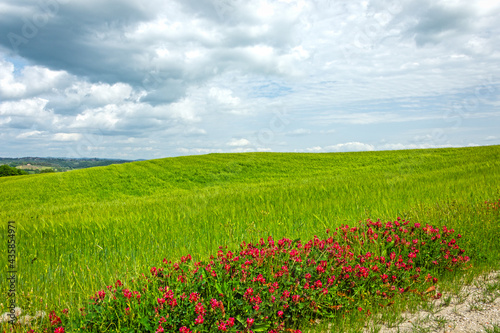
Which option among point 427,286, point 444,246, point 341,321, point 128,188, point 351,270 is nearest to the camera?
point 341,321

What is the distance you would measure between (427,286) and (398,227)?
45.9 inches

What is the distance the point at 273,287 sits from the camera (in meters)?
3.37

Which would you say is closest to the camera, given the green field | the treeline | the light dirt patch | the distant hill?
the light dirt patch

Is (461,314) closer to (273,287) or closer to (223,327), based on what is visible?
(273,287)

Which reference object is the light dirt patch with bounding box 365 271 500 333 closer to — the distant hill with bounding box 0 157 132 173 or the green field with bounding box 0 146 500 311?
the green field with bounding box 0 146 500 311

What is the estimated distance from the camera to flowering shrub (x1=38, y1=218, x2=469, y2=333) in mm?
3033

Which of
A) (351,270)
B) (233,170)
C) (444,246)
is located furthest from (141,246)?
(233,170)

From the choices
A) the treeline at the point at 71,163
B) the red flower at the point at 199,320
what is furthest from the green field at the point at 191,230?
the treeline at the point at 71,163

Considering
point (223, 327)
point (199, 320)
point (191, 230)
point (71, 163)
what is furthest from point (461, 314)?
point (71, 163)

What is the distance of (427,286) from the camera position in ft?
14.3

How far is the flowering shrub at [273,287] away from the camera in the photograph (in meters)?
3.03

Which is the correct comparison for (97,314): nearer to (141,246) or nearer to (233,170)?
(141,246)

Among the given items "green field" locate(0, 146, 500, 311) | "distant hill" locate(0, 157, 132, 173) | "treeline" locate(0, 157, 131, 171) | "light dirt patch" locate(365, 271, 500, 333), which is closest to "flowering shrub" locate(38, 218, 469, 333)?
"light dirt patch" locate(365, 271, 500, 333)

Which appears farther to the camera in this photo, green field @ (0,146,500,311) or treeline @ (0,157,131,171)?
Result: treeline @ (0,157,131,171)
